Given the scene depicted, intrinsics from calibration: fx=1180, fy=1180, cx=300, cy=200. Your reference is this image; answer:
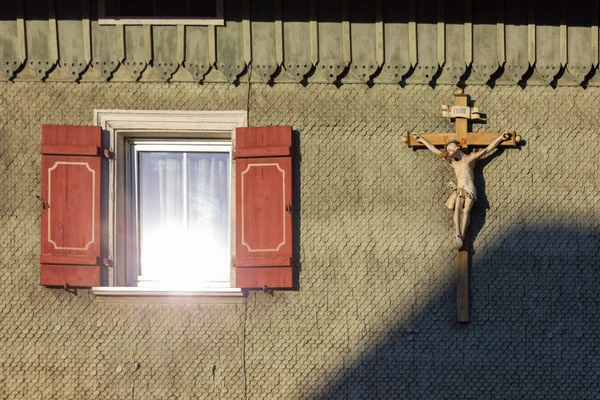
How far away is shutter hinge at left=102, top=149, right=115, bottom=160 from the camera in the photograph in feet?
39.7

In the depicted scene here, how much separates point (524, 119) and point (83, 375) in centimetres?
525

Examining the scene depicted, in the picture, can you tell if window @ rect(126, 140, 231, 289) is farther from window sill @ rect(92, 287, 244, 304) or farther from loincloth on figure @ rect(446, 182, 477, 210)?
loincloth on figure @ rect(446, 182, 477, 210)

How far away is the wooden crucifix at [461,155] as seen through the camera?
11953mm

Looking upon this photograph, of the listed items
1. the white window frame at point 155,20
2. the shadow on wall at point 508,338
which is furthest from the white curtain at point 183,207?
the shadow on wall at point 508,338

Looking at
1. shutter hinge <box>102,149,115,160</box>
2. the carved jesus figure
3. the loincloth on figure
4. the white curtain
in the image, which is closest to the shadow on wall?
the carved jesus figure

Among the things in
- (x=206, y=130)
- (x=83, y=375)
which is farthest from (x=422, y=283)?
(x=83, y=375)

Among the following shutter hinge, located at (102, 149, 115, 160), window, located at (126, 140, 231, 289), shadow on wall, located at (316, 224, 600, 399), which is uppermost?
shutter hinge, located at (102, 149, 115, 160)

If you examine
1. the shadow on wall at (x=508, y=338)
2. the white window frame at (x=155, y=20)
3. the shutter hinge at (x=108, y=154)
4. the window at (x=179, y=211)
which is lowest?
the shadow on wall at (x=508, y=338)

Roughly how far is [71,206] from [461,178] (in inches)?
156

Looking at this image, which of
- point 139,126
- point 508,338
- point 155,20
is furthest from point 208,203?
point 508,338

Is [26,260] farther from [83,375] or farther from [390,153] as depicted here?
[390,153]

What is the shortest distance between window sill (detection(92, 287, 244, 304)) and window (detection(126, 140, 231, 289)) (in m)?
0.36

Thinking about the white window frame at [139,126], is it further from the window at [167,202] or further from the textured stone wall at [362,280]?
the textured stone wall at [362,280]

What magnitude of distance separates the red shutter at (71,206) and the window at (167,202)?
10 millimetres
